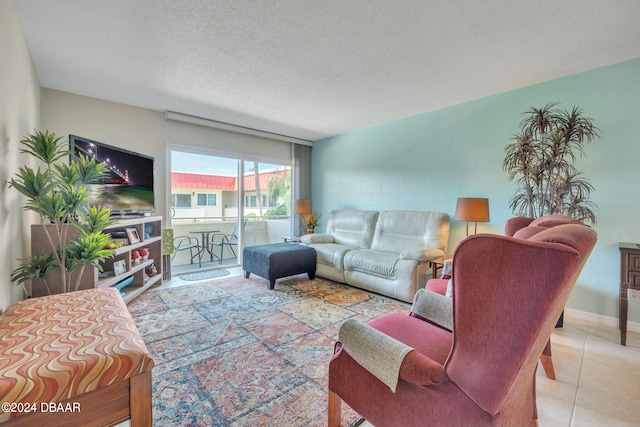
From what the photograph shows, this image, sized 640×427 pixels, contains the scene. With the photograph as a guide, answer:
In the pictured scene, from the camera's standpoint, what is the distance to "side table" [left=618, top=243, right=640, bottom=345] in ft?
6.98

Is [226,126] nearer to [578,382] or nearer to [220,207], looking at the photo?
[220,207]

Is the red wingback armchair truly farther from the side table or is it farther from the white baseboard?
the white baseboard

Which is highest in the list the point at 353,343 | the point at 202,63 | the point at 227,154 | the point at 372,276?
the point at 202,63

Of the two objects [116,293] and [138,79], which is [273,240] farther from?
[116,293]

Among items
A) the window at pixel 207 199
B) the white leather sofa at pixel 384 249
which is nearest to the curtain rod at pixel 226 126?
the window at pixel 207 199

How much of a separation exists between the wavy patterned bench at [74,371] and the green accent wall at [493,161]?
3.56 meters

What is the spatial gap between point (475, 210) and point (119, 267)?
3865 millimetres

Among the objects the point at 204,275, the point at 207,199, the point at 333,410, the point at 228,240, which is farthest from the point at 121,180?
the point at 333,410

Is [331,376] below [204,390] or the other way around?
the other way around

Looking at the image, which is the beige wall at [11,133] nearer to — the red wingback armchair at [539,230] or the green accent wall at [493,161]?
the red wingback armchair at [539,230]

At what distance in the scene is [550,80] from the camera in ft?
9.25

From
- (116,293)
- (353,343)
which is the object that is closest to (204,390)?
(116,293)

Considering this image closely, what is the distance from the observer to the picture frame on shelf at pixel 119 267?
274cm

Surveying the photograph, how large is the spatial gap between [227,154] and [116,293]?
3.28 meters
